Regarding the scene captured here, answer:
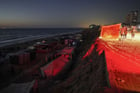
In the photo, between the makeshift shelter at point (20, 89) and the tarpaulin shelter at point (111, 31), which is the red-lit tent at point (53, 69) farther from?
the tarpaulin shelter at point (111, 31)

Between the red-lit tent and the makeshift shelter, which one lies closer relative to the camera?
the makeshift shelter

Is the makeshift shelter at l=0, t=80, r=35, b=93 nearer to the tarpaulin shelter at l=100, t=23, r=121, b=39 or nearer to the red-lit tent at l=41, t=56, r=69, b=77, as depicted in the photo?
the red-lit tent at l=41, t=56, r=69, b=77

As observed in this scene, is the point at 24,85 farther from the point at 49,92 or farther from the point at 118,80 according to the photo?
the point at 118,80

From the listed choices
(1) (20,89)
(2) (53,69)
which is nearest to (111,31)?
(2) (53,69)

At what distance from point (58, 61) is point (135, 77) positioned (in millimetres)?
8237

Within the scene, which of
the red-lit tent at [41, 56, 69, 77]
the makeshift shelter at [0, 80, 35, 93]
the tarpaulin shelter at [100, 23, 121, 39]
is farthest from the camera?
the tarpaulin shelter at [100, 23, 121, 39]

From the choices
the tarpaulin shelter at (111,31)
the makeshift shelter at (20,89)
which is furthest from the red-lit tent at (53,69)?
the tarpaulin shelter at (111,31)

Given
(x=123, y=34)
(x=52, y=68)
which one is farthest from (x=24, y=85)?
(x=123, y=34)

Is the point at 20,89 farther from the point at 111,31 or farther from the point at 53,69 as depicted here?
the point at 111,31

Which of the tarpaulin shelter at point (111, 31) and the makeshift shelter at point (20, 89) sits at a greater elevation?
the tarpaulin shelter at point (111, 31)

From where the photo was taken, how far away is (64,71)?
9562 mm

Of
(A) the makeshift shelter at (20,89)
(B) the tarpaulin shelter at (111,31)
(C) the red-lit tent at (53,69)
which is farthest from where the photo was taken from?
(B) the tarpaulin shelter at (111,31)

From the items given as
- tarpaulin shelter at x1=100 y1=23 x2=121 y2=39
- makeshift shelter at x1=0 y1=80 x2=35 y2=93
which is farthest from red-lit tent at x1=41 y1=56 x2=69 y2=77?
tarpaulin shelter at x1=100 y1=23 x2=121 y2=39

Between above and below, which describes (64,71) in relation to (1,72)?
above
